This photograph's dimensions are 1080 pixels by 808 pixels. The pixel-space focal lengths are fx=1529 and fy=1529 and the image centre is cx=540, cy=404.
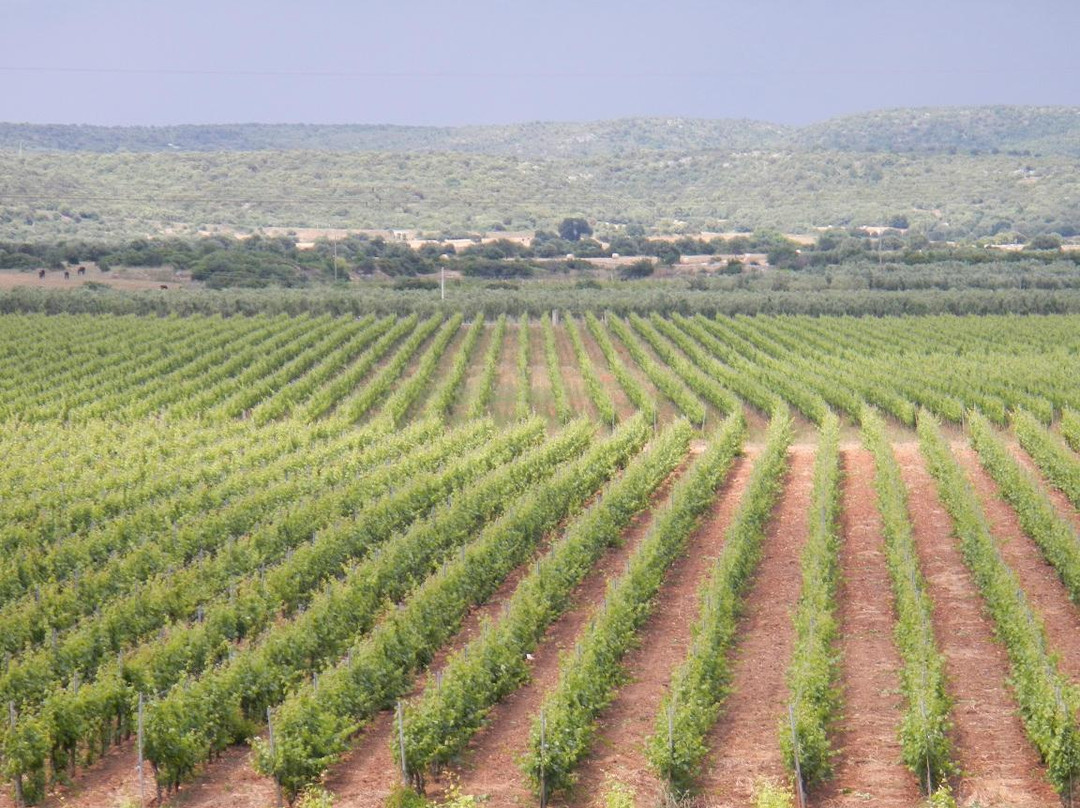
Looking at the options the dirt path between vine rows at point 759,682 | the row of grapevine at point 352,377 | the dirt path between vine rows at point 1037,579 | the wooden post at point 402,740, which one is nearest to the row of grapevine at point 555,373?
the row of grapevine at point 352,377

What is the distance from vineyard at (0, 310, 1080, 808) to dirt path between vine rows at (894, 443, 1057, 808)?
0.19ft

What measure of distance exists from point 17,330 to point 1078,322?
1524 inches

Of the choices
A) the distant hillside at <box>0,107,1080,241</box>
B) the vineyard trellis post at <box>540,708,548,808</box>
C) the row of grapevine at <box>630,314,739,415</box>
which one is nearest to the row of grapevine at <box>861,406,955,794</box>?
the vineyard trellis post at <box>540,708,548,808</box>

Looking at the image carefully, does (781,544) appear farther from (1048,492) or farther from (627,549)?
(1048,492)

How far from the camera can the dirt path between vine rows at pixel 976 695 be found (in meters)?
14.2

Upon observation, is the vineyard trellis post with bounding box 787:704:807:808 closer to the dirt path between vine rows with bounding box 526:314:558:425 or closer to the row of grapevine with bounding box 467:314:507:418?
the dirt path between vine rows with bounding box 526:314:558:425

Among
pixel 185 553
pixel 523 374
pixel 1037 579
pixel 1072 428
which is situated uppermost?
pixel 185 553

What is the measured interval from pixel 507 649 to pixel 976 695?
517 centimetres

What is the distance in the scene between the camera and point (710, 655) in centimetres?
1667

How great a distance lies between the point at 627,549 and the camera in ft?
78.9

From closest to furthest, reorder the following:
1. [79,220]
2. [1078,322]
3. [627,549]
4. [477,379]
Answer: [627,549] < [477,379] < [1078,322] < [79,220]

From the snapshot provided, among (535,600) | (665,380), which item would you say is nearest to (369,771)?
(535,600)

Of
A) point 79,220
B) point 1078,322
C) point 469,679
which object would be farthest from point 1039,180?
point 469,679

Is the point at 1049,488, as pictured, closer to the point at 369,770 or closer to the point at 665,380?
the point at 665,380
